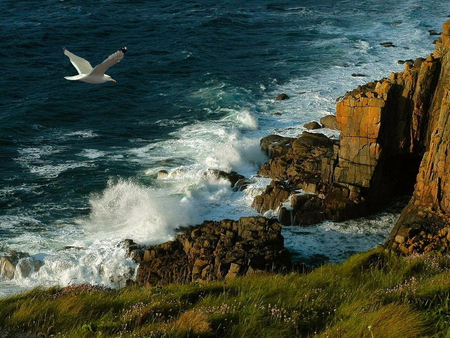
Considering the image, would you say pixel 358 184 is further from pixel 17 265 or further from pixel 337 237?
pixel 17 265

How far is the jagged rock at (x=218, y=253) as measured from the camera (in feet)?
68.7

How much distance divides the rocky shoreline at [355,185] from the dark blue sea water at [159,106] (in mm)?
1091

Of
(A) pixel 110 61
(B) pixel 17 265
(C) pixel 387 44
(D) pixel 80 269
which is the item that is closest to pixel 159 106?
(D) pixel 80 269

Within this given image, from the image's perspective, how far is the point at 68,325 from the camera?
941 centimetres

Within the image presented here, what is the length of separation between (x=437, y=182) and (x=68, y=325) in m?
15.9

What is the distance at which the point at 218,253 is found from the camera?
70.8ft

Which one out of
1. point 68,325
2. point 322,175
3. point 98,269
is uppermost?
Result: point 68,325

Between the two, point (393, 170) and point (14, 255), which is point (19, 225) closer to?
point (14, 255)

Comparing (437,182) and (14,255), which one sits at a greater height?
(437,182)

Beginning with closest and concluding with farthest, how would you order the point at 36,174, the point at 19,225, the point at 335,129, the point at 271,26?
the point at 19,225
the point at 36,174
the point at 335,129
the point at 271,26

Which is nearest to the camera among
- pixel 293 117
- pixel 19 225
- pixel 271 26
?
pixel 19 225

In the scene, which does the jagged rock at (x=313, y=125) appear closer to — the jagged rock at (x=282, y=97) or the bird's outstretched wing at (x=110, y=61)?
the jagged rock at (x=282, y=97)

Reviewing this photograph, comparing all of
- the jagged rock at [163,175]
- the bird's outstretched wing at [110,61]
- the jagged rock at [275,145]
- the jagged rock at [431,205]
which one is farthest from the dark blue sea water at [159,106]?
the bird's outstretched wing at [110,61]

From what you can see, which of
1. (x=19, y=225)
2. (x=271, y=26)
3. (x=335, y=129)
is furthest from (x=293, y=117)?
(x=271, y=26)
